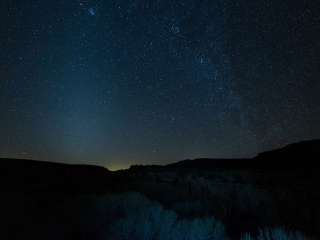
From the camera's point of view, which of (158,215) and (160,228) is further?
(158,215)

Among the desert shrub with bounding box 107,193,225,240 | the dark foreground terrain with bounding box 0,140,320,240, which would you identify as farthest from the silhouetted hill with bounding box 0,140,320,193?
the desert shrub with bounding box 107,193,225,240

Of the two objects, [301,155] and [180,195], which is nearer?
[180,195]

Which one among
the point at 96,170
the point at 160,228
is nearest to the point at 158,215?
the point at 160,228

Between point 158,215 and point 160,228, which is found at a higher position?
point 158,215

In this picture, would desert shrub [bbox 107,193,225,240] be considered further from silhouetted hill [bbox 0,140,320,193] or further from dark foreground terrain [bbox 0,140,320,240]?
silhouetted hill [bbox 0,140,320,193]

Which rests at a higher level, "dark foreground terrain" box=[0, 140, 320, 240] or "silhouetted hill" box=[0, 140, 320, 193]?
"silhouetted hill" box=[0, 140, 320, 193]

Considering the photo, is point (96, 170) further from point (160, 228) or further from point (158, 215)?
point (160, 228)

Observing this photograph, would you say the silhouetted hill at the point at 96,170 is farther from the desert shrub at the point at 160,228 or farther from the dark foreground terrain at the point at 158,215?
the desert shrub at the point at 160,228

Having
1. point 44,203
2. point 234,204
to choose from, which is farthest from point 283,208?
point 44,203

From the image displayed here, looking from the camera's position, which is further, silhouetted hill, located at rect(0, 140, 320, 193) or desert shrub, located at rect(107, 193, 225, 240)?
silhouetted hill, located at rect(0, 140, 320, 193)

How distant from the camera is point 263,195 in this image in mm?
6129

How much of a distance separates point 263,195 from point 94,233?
4.74 meters

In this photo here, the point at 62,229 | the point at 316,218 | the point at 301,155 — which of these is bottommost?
the point at 316,218

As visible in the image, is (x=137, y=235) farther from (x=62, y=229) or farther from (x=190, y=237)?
(x=62, y=229)
